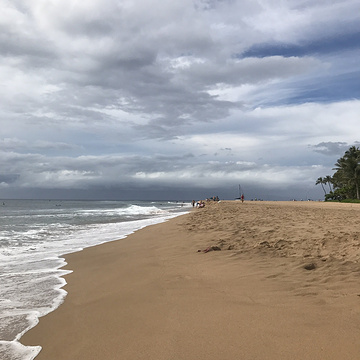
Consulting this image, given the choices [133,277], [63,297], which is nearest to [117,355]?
[63,297]

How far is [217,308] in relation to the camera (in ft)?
14.3

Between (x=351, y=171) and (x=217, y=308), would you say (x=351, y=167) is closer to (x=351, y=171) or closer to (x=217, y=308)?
(x=351, y=171)

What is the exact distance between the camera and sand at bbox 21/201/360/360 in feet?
10.7

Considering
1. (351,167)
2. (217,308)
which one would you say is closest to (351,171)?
(351,167)

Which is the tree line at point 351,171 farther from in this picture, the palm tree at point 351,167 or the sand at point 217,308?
the sand at point 217,308

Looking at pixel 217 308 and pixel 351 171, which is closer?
pixel 217 308

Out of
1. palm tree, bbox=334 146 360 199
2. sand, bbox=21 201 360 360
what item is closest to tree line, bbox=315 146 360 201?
palm tree, bbox=334 146 360 199

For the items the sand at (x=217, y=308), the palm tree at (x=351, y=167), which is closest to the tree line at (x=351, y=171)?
the palm tree at (x=351, y=167)

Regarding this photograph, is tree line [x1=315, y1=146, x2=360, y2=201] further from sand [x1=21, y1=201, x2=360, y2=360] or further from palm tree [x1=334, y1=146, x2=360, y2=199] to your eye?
sand [x1=21, y1=201, x2=360, y2=360]

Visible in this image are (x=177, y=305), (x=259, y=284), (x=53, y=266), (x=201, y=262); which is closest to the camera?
(x=177, y=305)

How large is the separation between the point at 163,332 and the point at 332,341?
1.88 meters

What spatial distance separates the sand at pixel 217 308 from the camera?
3256mm

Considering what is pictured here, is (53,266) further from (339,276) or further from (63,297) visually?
(339,276)

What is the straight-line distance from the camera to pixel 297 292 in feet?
15.7
